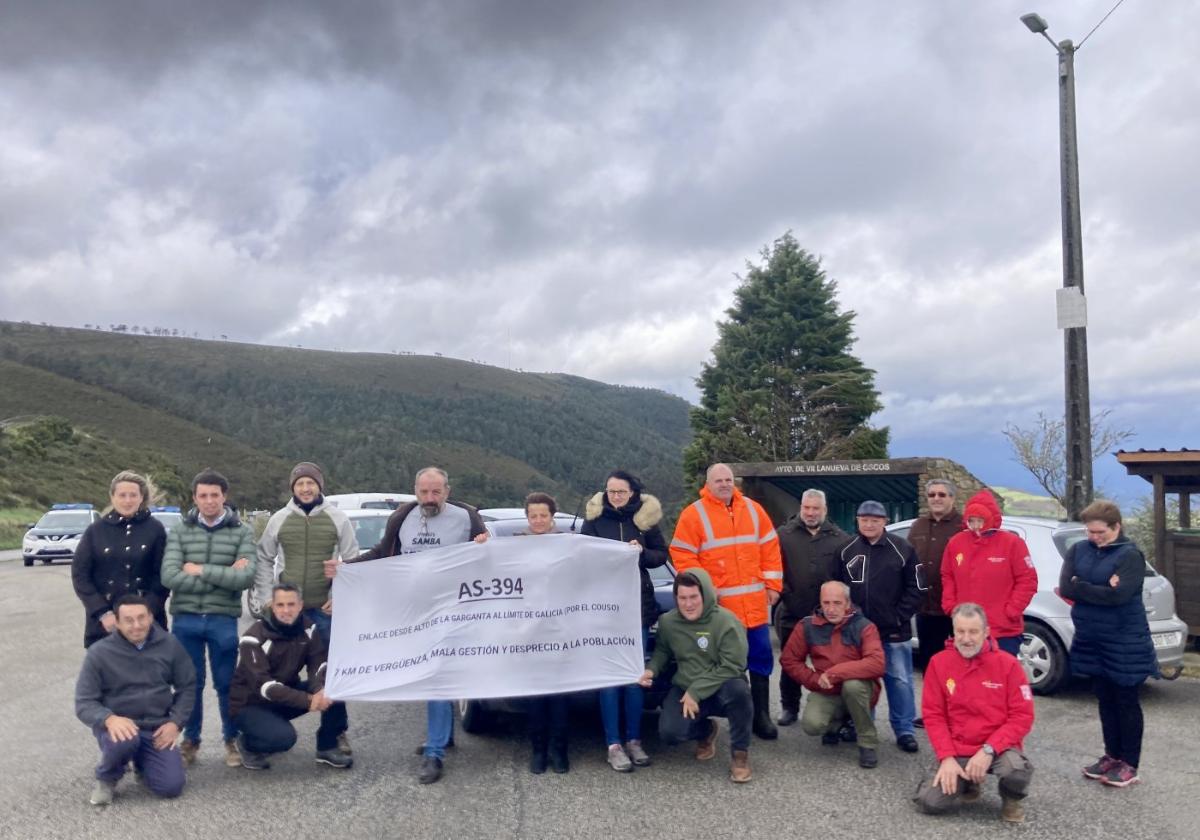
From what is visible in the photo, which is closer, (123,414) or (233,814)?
(233,814)

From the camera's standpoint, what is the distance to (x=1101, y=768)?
6105 millimetres

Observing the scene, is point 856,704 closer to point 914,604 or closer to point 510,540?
point 914,604

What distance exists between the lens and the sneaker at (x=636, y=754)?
6453 mm

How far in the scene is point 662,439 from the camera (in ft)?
377

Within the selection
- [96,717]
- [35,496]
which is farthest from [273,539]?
[35,496]

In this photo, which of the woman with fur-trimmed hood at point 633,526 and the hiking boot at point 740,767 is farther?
the woman with fur-trimmed hood at point 633,526

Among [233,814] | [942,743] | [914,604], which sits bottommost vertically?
[233,814]

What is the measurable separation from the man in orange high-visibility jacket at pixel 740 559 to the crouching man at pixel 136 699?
337 centimetres

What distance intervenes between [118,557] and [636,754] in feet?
11.8

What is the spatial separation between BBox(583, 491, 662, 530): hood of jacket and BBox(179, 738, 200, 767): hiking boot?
10.0ft

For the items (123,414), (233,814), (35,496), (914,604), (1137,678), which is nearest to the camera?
(233,814)

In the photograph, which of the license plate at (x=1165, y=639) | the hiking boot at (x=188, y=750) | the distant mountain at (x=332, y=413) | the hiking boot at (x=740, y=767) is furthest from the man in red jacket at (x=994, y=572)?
the distant mountain at (x=332, y=413)

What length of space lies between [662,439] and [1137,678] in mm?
108943

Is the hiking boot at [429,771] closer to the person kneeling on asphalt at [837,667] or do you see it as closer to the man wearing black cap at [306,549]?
the man wearing black cap at [306,549]
